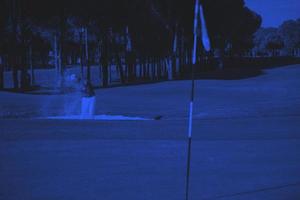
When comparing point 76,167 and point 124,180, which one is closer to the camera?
point 124,180

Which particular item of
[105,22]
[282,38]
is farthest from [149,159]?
[282,38]

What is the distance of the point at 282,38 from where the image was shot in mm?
104812

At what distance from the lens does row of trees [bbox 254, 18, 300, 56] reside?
79750 mm

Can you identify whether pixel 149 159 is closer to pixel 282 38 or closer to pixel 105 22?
pixel 105 22

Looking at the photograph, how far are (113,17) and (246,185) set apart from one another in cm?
4774

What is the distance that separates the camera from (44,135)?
1501cm

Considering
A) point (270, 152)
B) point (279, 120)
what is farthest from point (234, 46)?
point (270, 152)

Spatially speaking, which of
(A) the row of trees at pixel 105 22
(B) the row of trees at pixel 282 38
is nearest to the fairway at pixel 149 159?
(A) the row of trees at pixel 105 22

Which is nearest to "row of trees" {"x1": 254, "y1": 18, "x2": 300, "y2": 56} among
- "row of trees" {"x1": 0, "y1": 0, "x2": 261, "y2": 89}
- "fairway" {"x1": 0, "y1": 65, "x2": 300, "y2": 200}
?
"row of trees" {"x1": 0, "y1": 0, "x2": 261, "y2": 89}

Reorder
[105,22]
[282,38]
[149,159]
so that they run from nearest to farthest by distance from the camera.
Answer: [149,159]
[105,22]
[282,38]

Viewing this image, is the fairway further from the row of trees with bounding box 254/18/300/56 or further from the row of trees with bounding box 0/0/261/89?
the row of trees with bounding box 254/18/300/56

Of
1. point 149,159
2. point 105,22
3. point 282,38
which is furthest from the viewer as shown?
point 282,38

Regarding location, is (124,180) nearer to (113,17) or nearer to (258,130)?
(258,130)

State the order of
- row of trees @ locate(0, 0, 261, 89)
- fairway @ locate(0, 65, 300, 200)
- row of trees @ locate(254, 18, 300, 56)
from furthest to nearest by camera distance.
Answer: row of trees @ locate(254, 18, 300, 56), row of trees @ locate(0, 0, 261, 89), fairway @ locate(0, 65, 300, 200)
